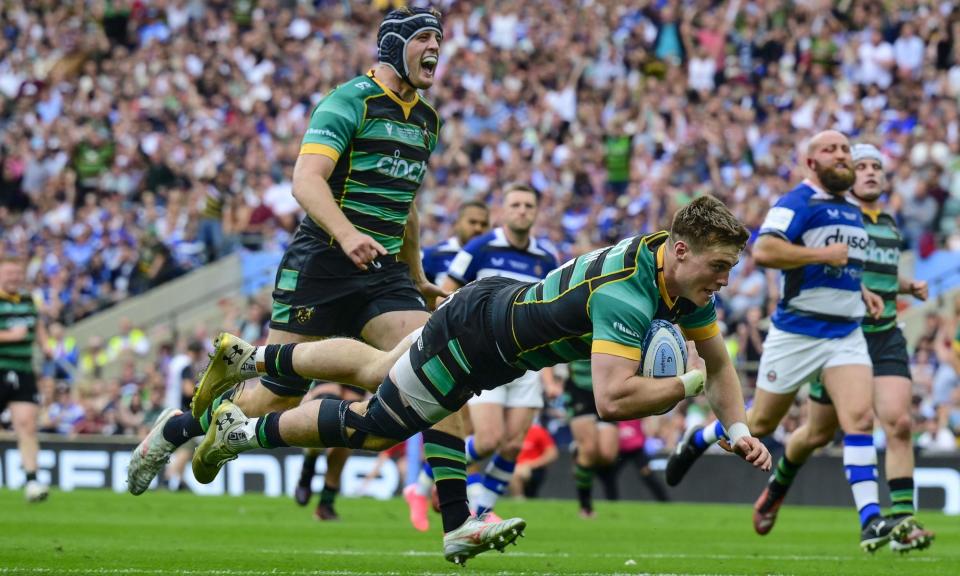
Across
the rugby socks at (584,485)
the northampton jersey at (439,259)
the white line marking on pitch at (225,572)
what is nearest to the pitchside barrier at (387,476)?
the rugby socks at (584,485)

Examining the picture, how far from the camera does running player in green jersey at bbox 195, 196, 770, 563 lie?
693 centimetres

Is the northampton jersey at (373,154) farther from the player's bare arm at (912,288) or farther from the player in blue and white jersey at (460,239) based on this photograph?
the player in blue and white jersey at (460,239)

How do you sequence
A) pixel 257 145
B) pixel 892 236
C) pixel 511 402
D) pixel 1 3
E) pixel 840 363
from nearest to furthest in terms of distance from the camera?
1. pixel 840 363
2. pixel 892 236
3. pixel 511 402
4. pixel 257 145
5. pixel 1 3

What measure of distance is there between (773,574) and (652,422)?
10700mm

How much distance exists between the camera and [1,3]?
34.8 m

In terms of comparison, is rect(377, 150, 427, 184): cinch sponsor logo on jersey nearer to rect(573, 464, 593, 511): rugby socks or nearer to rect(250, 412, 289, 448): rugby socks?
rect(250, 412, 289, 448): rugby socks

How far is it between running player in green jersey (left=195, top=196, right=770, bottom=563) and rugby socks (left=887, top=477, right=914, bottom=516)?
325cm

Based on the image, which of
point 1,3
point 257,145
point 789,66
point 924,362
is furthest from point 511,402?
point 1,3

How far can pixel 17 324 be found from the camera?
15.4 metres

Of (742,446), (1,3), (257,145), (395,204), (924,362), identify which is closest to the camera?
(742,446)

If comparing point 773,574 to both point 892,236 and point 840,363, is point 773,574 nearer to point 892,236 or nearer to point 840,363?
point 840,363

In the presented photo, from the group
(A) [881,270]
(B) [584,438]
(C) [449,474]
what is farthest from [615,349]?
(B) [584,438]

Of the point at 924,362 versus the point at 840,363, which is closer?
the point at 840,363

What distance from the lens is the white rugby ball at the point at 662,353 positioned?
7039mm
